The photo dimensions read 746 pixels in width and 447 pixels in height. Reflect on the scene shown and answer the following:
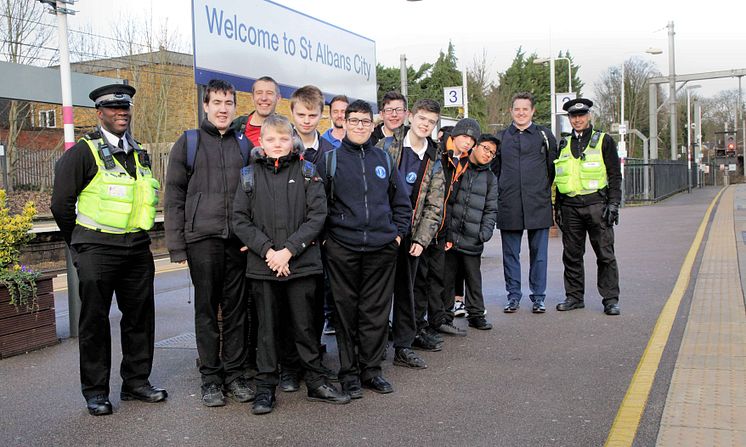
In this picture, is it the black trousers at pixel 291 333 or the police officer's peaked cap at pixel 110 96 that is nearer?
the police officer's peaked cap at pixel 110 96

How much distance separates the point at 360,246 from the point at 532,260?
320 cm

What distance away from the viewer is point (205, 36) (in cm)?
626

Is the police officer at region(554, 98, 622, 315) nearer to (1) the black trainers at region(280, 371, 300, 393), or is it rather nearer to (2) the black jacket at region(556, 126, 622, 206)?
(2) the black jacket at region(556, 126, 622, 206)

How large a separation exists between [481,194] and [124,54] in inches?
841

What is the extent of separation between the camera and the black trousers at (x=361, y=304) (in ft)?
16.0

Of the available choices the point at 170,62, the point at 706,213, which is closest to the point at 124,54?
the point at 170,62

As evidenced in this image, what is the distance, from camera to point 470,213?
6.57m

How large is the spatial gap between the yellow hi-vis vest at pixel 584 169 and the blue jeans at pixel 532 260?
530 mm

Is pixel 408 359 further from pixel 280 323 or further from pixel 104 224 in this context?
pixel 104 224

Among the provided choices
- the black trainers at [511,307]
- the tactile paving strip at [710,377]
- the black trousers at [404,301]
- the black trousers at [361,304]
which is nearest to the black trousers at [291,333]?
the black trousers at [361,304]

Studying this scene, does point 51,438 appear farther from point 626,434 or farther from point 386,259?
point 626,434

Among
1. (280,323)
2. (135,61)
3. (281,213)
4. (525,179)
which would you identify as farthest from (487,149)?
(135,61)

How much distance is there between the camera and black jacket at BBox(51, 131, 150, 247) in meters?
4.50

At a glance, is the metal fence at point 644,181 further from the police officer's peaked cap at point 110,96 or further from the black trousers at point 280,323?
the police officer's peaked cap at point 110,96
